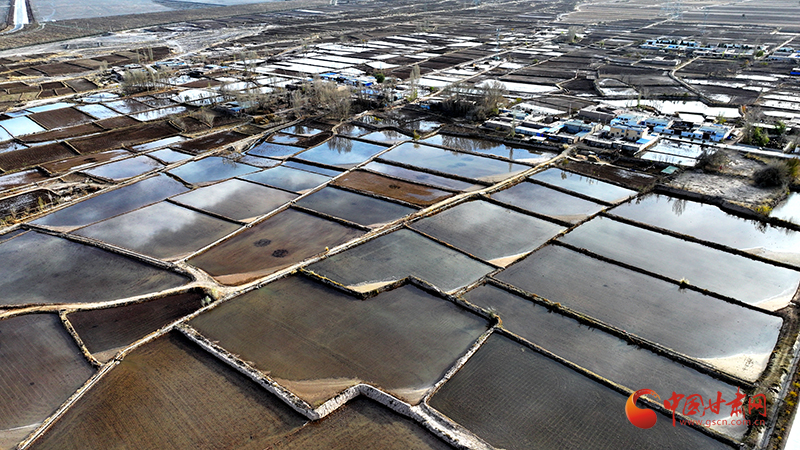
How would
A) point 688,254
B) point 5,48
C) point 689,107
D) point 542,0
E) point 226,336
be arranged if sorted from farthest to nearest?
point 542,0
point 5,48
point 689,107
point 688,254
point 226,336

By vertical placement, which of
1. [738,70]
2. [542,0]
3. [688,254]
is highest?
[542,0]

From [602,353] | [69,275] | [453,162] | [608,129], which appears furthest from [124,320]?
[608,129]

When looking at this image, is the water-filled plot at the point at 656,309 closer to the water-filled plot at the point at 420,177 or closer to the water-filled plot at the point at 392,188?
the water-filled plot at the point at 392,188

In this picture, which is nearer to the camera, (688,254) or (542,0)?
(688,254)

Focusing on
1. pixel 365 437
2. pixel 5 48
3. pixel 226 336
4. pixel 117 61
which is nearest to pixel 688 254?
pixel 365 437

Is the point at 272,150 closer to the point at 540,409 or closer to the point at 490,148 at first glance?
the point at 490,148

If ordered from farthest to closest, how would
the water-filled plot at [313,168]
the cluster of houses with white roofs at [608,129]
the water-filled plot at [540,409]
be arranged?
1. the cluster of houses with white roofs at [608,129]
2. the water-filled plot at [313,168]
3. the water-filled plot at [540,409]

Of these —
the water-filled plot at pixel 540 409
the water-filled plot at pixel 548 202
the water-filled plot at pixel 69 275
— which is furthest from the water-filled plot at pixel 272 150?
the water-filled plot at pixel 540 409

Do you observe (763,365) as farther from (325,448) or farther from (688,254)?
(325,448)
